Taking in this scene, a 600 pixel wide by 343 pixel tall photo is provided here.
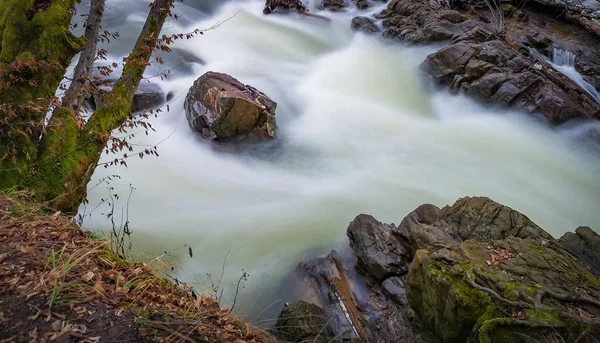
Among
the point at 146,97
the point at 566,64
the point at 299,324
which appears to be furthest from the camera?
the point at 566,64

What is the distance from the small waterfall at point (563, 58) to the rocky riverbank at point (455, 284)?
1135cm

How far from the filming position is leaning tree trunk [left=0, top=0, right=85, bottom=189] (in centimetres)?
367

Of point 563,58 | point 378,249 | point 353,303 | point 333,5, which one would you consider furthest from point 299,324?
point 333,5

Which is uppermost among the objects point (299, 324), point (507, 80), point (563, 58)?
point (563, 58)

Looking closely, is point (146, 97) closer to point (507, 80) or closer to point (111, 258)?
point (111, 258)

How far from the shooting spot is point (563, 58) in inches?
556

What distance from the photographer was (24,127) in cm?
377

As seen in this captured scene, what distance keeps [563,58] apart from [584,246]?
12.0 meters

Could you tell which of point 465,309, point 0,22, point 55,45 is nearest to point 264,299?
point 465,309

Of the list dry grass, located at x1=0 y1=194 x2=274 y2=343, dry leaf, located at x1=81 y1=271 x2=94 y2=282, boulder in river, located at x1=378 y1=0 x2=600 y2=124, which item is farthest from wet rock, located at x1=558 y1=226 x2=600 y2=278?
boulder in river, located at x1=378 y1=0 x2=600 y2=124

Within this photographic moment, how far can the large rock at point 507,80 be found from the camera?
36.5ft

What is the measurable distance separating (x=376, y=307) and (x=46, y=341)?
4.10 m

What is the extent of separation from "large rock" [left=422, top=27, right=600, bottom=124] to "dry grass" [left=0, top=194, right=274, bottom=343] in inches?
436

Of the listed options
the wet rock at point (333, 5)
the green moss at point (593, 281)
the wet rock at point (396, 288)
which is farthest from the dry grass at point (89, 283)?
the wet rock at point (333, 5)
